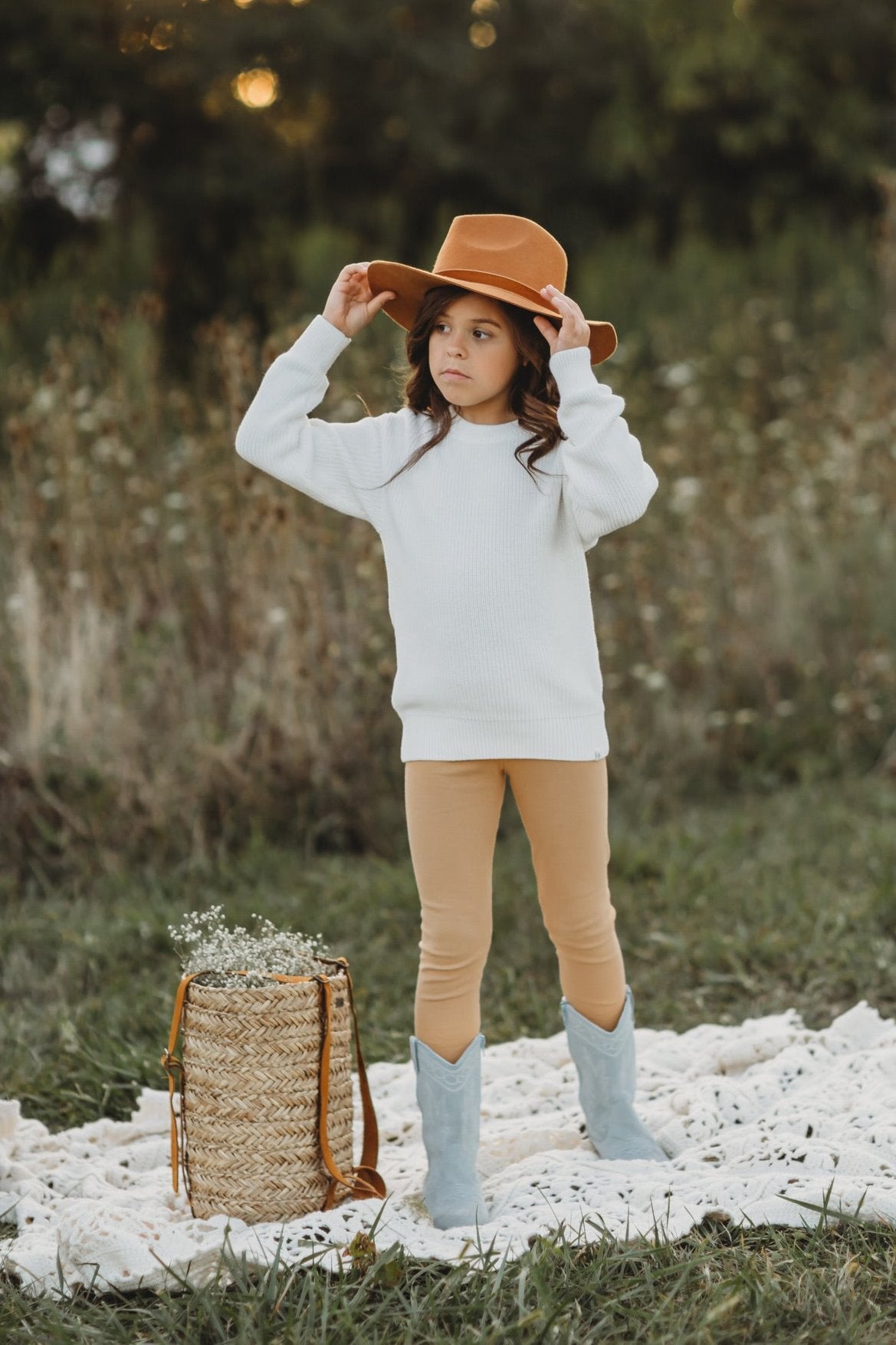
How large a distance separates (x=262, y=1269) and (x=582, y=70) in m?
10.9

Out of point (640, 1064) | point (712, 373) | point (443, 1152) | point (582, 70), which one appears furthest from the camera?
point (582, 70)

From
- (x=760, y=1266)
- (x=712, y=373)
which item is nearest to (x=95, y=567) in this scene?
(x=760, y=1266)

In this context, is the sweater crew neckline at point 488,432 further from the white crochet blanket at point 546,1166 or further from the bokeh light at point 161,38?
the bokeh light at point 161,38

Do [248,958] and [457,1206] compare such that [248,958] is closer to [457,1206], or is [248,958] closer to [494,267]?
[457,1206]

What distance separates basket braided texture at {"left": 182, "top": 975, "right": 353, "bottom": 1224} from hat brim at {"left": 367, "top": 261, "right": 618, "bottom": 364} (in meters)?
1.19

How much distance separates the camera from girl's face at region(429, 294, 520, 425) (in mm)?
2502

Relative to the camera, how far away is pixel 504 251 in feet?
8.25

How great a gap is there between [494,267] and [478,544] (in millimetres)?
471

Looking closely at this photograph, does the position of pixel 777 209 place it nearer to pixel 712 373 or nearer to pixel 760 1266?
pixel 712 373

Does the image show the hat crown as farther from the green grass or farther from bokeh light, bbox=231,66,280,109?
bokeh light, bbox=231,66,280,109

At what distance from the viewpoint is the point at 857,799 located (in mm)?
5031

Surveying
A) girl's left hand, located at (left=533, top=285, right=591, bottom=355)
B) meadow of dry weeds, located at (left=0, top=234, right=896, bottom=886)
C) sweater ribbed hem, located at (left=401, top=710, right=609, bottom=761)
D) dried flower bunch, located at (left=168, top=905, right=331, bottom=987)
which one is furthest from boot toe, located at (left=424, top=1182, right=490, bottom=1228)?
meadow of dry weeds, located at (left=0, top=234, right=896, bottom=886)

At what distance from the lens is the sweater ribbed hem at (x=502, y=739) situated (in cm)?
249

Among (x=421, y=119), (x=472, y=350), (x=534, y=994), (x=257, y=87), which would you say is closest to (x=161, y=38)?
(x=257, y=87)
